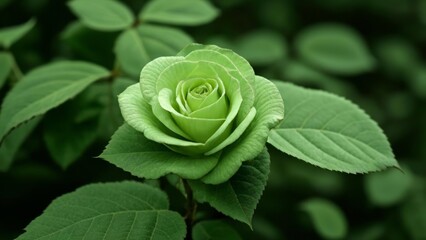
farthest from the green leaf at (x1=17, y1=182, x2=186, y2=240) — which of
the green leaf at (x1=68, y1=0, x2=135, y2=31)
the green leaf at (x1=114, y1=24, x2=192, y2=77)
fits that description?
the green leaf at (x1=68, y1=0, x2=135, y2=31)

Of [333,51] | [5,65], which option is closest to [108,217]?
[5,65]

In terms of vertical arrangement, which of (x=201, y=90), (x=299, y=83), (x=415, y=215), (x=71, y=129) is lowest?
(x=415, y=215)

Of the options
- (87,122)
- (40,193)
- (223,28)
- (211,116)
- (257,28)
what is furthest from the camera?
(257,28)

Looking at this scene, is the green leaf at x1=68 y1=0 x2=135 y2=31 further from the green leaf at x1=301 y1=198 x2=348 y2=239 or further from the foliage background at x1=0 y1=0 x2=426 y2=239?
the green leaf at x1=301 y1=198 x2=348 y2=239

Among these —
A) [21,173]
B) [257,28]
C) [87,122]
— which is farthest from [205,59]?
[257,28]

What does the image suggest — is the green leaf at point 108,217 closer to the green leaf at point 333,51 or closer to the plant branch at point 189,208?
the plant branch at point 189,208

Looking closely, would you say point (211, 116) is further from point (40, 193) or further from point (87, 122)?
point (40, 193)

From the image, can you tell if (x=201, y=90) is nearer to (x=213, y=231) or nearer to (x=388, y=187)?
(x=213, y=231)
